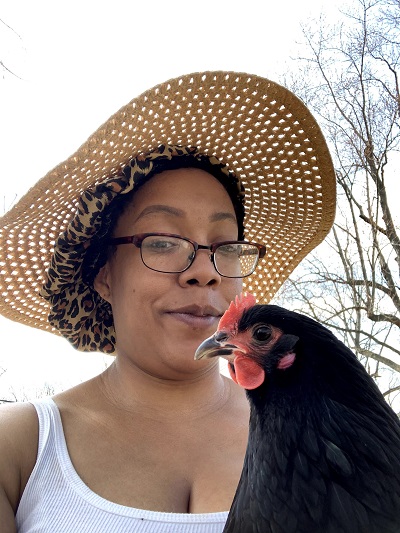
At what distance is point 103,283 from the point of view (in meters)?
1.64

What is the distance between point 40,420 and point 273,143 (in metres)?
1.07

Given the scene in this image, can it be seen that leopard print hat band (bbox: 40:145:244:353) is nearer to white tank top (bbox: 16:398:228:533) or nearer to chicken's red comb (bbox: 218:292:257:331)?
white tank top (bbox: 16:398:228:533)

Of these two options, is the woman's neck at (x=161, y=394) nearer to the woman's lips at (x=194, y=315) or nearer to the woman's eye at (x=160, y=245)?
the woman's lips at (x=194, y=315)

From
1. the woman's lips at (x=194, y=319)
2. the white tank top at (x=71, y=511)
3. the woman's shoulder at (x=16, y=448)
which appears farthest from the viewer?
the woman's lips at (x=194, y=319)

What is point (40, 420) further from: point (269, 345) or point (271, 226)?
point (271, 226)

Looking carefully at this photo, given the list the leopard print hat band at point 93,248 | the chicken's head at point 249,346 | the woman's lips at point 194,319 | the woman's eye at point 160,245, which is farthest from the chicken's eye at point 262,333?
the leopard print hat band at point 93,248

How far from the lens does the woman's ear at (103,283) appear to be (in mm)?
1627

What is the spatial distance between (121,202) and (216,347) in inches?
25.7

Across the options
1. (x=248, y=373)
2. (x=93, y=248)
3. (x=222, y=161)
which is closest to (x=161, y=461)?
(x=248, y=373)

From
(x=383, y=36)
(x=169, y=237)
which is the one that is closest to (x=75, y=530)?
(x=169, y=237)

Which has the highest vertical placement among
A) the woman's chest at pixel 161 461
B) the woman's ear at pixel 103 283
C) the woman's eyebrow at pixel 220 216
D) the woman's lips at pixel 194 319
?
the woman's eyebrow at pixel 220 216

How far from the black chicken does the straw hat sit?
691 millimetres

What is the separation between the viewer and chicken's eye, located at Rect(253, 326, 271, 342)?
1025mm

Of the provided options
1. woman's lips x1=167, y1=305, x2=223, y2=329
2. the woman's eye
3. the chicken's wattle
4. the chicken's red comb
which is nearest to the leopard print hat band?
the woman's eye
